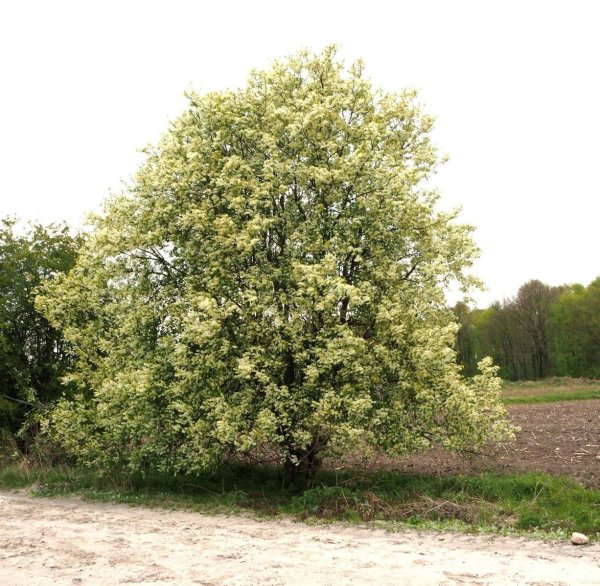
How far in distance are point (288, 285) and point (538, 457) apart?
10.5 meters

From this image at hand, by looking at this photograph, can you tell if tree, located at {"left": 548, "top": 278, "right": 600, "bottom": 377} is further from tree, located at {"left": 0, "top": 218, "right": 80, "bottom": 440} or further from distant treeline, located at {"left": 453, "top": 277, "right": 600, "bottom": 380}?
tree, located at {"left": 0, "top": 218, "right": 80, "bottom": 440}

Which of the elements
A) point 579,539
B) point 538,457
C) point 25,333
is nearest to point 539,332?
point 538,457

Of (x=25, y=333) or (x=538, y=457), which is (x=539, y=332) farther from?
(x=25, y=333)

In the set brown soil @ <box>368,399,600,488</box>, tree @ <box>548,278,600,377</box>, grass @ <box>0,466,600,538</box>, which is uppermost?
tree @ <box>548,278,600,377</box>

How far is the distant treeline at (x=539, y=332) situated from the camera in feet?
234

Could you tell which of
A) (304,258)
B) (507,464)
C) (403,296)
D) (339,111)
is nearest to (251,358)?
(304,258)

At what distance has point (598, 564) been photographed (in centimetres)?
1009

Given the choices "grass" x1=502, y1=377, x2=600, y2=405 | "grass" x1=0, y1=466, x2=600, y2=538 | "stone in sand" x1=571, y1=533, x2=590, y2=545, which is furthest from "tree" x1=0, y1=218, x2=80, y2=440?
"grass" x1=502, y1=377, x2=600, y2=405

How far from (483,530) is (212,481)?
31.5ft

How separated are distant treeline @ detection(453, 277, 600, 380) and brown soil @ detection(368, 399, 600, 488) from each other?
43691 millimetres

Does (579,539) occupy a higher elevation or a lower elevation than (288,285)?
lower

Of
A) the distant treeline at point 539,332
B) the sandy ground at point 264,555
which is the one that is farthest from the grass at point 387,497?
the distant treeline at point 539,332

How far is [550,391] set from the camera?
50062 mm

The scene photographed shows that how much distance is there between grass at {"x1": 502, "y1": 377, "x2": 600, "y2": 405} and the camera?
45312 millimetres
